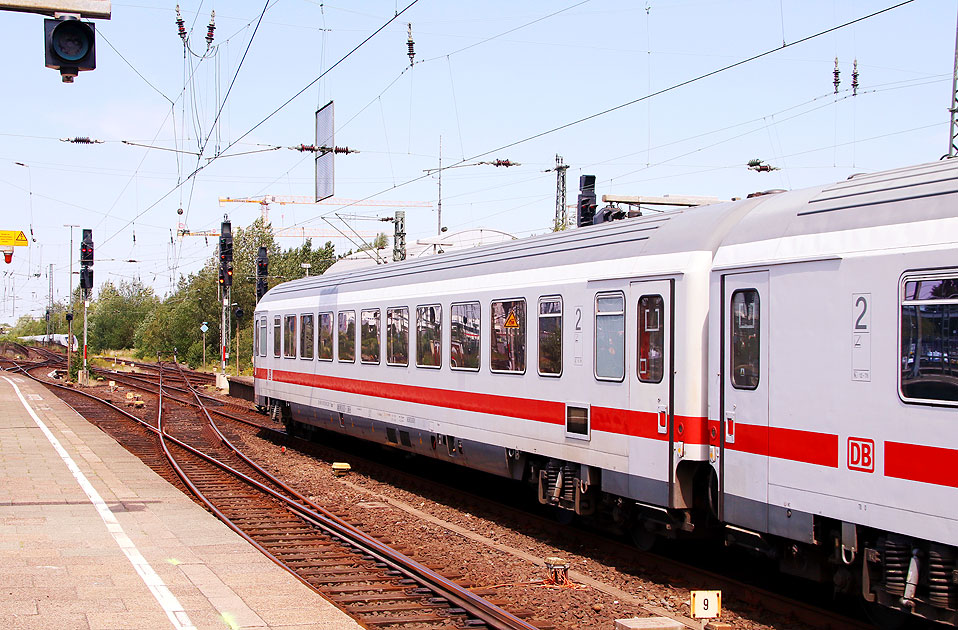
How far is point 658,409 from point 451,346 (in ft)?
17.5

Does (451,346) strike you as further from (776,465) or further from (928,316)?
(928,316)

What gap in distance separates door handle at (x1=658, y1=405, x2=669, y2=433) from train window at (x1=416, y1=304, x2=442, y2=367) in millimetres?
5701

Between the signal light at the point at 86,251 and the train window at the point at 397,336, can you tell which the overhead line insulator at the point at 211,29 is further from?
the signal light at the point at 86,251

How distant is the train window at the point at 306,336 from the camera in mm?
21094

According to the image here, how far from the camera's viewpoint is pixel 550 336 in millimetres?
12133

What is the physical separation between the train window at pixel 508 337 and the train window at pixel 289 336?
9.71 metres

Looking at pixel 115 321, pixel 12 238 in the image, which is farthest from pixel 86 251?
pixel 115 321

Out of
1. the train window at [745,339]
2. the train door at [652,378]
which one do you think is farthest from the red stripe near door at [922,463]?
the train door at [652,378]

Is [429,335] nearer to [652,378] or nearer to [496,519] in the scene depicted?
[496,519]

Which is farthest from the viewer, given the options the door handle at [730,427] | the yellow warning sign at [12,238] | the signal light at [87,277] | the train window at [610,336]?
the signal light at [87,277]

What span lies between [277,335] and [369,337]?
634cm

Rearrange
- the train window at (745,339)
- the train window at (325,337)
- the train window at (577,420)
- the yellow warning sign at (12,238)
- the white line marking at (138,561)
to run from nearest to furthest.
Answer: the white line marking at (138,561) < the train window at (745,339) < the train window at (577,420) < the train window at (325,337) < the yellow warning sign at (12,238)

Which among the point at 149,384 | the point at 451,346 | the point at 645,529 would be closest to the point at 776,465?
the point at 645,529

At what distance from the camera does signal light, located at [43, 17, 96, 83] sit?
9.88m
